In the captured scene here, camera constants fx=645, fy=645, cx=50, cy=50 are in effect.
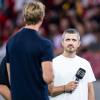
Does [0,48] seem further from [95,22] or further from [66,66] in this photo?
[66,66]

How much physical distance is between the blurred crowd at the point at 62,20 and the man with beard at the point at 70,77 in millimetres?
4833

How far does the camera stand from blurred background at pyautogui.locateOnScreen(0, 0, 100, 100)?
1226cm

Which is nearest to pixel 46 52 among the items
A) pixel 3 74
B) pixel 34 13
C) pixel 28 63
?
pixel 28 63

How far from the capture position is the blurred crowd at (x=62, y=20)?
1227 centimetres

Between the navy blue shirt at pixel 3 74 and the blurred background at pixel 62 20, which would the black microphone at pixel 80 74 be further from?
the blurred background at pixel 62 20

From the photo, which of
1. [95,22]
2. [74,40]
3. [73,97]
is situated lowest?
[73,97]

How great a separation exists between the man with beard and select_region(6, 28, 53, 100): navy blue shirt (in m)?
0.78

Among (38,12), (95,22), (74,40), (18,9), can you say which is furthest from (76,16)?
(38,12)

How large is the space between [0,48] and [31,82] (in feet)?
23.6

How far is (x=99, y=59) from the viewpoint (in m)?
11.0

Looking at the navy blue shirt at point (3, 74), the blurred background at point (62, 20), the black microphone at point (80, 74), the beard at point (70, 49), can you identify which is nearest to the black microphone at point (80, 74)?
the black microphone at point (80, 74)

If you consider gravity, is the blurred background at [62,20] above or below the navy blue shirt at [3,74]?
above

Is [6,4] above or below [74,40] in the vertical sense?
above

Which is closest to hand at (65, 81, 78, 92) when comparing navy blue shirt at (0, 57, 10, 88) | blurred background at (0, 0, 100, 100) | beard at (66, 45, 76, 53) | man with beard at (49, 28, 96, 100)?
man with beard at (49, 28, 96, 100)
